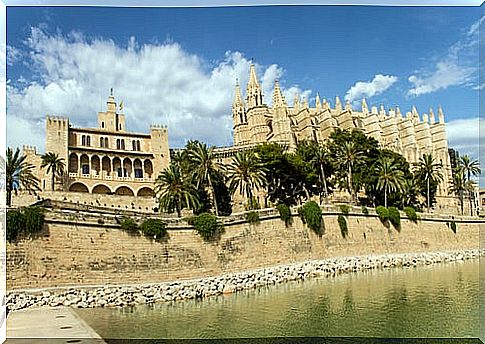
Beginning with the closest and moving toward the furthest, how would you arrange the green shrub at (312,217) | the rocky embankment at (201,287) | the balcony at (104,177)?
1. the rocky embankment at (201,287)
2. the green shrub at (312,217)
3. the balcony at (104,177)

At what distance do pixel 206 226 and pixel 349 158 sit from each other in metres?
9.92

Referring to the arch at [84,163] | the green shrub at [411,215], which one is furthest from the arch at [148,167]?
the green shrub at [411,215]

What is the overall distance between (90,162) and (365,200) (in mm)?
12974

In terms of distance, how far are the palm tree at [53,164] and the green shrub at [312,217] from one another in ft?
36.8

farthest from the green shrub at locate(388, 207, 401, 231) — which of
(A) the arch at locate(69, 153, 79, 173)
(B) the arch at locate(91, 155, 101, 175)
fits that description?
(A) the arch at locate(69, 153, 79, 173)

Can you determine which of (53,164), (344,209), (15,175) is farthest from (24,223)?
(53,164)

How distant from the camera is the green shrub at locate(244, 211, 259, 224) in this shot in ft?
54.0

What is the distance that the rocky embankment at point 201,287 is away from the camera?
1207cm

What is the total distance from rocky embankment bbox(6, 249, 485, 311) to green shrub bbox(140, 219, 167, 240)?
52.4 inches

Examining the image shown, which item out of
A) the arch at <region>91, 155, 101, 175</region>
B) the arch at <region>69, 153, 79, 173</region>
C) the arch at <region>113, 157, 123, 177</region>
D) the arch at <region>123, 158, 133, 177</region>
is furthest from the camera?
the arch at <region>123, 158, 133, 177</region>

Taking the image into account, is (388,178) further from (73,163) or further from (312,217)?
(73,163)

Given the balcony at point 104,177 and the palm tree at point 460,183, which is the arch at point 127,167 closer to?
the balcony at point 104,177

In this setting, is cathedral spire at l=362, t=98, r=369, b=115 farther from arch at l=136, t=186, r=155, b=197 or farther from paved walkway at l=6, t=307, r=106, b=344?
paved walkway at l=6, t=307, r=106, b=344

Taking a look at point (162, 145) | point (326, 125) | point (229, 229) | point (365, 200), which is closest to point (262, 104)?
point (326, 125)
